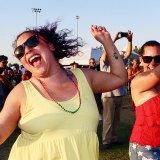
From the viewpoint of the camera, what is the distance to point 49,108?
221 cm

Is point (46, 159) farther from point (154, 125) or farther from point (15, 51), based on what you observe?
point (154, 125)

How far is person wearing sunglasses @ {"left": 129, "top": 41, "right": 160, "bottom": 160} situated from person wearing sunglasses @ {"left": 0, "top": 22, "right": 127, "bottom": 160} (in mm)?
650

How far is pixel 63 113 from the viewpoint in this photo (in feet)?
7.25

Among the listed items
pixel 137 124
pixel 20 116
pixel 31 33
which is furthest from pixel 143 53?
pixel 20 116

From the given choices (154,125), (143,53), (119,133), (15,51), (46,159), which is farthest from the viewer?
(119,133)

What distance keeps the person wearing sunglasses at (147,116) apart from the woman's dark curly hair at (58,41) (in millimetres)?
681

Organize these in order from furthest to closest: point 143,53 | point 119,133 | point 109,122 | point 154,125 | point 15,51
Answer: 1. point 119,133
2. point 109,122
3. point 143,53
4. point 154,125
5. point 15,51

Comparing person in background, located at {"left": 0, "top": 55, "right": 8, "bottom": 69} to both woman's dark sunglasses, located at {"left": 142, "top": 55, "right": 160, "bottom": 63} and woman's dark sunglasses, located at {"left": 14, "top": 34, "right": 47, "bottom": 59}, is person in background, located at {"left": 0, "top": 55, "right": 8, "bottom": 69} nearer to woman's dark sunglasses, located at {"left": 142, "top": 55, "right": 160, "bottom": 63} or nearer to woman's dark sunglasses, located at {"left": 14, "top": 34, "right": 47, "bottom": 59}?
woman's dark sunglasses, located at {"left": 142, "top": 55, "right": 160, "bottom": 63}

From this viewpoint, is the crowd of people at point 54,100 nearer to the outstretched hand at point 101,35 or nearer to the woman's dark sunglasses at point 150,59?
the outstretched hand at point 101,35

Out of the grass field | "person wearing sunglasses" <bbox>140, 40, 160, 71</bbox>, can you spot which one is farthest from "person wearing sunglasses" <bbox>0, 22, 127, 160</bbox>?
the grass field

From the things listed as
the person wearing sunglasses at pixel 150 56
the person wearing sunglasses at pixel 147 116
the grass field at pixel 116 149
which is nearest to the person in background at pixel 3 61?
the grass field at pixel 116 149

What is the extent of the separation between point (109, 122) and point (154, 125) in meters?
4.29

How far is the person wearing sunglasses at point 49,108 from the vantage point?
2184mm

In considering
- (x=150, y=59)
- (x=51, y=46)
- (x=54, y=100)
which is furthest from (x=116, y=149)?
(x=54, y=100)
